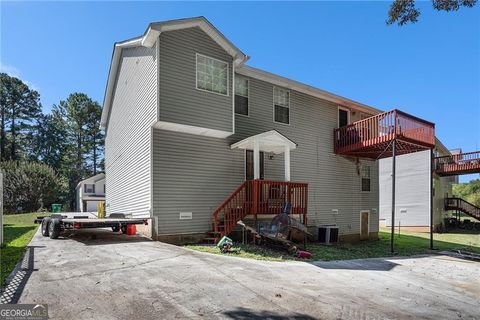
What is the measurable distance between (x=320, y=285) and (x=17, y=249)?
7.85 m

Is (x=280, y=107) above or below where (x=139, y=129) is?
above

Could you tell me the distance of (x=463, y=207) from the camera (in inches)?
1180

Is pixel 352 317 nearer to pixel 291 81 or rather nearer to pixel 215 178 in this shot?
pixel 215 178

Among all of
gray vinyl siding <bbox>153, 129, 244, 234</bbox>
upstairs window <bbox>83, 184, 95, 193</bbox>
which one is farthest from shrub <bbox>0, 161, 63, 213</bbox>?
gray vinyl siding <bbox>153, 129, 244, 234</bbox>

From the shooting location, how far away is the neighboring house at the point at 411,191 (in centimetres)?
2525

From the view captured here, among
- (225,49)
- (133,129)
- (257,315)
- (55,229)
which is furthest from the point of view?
(133,129)

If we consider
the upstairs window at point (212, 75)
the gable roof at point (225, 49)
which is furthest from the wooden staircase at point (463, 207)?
the upstairs window at point (212, 75)

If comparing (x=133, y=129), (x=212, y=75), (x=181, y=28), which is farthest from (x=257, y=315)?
(x=133, y=129)

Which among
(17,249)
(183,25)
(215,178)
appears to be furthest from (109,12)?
(17,249)

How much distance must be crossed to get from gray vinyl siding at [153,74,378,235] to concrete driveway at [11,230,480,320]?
2.60m

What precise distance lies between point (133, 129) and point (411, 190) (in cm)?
2357

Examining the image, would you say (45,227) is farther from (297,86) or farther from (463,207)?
(463,207)

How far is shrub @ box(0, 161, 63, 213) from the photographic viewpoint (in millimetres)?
30366

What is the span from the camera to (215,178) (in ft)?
39.2
